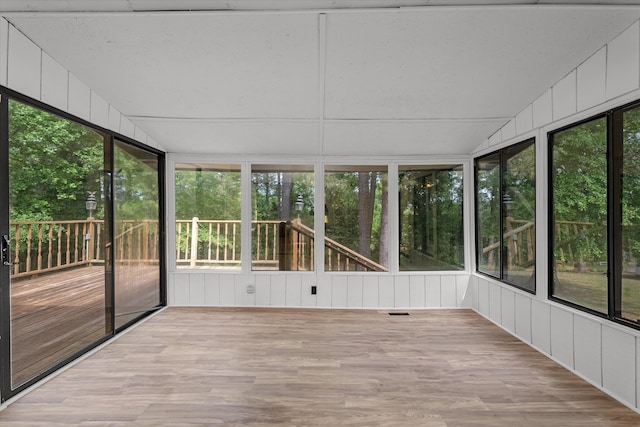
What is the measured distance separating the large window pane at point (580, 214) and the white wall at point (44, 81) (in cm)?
413

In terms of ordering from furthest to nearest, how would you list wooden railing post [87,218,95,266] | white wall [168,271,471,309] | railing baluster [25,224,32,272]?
white wall [168,271,471,309] < wooden railing post [87,218,95,266] < railing baluster [25,224,32,272]

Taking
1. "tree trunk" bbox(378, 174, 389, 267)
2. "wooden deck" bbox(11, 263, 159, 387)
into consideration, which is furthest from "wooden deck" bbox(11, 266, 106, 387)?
"tree trunk" bbox(378, 174, 389, 267)

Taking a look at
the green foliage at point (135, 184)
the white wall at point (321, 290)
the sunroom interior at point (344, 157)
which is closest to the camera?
the sunroom interior at point (344, 157)

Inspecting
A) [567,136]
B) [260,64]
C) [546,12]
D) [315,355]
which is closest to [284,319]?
[315,355]

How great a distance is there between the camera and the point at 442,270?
14.3 ft

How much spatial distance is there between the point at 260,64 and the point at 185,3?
67 cm

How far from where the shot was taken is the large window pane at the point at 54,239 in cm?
262

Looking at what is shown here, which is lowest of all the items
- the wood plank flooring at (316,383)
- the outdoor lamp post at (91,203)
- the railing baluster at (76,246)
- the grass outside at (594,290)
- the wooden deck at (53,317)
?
the wood plank flooring at (316,383)

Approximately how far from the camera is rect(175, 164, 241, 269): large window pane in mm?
4383

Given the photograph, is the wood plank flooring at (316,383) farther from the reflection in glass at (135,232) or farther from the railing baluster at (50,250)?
the railing baluster at (50,250)

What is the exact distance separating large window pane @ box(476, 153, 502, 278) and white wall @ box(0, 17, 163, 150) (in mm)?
4211

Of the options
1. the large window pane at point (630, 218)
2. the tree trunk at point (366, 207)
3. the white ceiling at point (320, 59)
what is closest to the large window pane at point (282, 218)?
the tree trunk at point (366, 207)

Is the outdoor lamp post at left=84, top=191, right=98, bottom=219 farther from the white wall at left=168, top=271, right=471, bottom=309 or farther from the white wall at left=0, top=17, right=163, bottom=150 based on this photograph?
the white wall at left=168, top=271, right=471, bottom=309

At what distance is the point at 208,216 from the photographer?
4.39 metres
